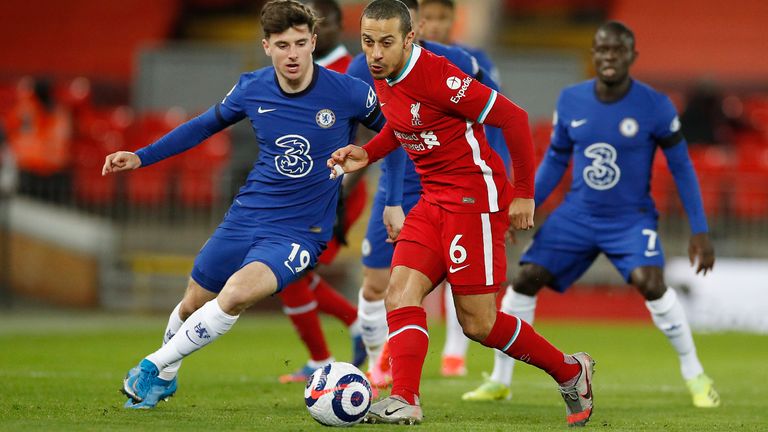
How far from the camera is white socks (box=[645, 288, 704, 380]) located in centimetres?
816

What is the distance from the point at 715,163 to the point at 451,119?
12.6 meters

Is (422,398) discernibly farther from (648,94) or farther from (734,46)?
(734,46)

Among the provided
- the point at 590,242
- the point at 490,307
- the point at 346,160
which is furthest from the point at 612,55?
the point at 346,160

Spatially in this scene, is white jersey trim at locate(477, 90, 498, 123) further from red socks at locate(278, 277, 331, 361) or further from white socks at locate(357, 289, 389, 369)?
red socks at locate(278, 277, 331, 361)

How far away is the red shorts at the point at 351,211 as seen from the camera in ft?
30.4

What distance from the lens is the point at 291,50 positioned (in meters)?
6.78

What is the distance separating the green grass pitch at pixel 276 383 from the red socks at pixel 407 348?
214 mm

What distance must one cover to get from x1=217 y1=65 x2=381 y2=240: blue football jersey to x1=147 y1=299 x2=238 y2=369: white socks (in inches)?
23.5

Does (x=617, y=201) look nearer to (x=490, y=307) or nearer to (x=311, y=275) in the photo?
(x=490, y=307)

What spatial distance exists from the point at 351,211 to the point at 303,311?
1010 millimetres

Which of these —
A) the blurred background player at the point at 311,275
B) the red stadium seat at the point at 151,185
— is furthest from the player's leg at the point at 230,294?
the red stadium seat at the point at 151,185

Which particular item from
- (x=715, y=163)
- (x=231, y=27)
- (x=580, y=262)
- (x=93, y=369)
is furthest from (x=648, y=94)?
(x=231, y=27)

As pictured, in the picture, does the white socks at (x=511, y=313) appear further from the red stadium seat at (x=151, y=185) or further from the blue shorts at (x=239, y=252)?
the red stadium seat at (x=151, y=185)

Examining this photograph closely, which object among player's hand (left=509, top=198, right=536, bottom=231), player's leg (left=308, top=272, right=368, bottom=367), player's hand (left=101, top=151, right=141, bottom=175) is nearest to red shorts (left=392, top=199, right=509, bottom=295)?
player's hand (left=509, top=198, right=536, bottom=231)
